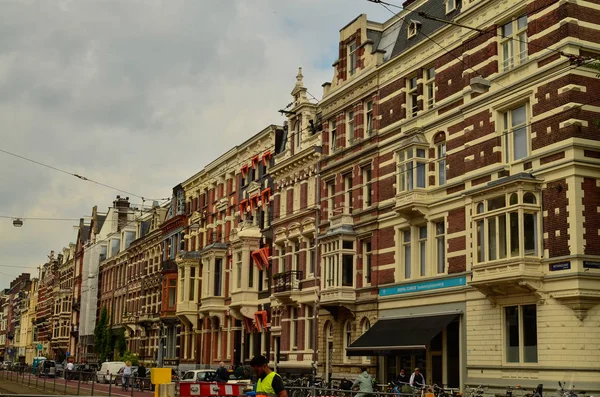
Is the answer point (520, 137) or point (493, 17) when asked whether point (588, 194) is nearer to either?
point (520, 137)

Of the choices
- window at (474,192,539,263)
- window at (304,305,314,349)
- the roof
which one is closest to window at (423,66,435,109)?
the roof

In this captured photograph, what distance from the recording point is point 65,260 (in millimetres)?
115312

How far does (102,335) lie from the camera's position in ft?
277

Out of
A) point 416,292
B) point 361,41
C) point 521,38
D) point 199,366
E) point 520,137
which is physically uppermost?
point 361,41

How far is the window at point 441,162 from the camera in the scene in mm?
33159

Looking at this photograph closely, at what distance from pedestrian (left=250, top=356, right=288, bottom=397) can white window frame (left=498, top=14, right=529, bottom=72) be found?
19.0 metres

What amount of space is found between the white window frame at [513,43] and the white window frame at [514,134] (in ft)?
5.09

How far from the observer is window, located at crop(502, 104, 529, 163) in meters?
28.4

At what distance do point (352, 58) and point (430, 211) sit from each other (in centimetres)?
1120

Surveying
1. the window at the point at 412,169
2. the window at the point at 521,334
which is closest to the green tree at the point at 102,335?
the window at the point at 412,169

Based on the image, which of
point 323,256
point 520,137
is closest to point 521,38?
point 520,137

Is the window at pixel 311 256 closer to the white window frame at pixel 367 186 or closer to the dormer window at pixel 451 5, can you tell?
the white window frame at pixel 367 186

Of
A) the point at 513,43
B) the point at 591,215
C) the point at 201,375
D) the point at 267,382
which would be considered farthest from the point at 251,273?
the point at 267,382

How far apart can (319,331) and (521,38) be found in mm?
18533
